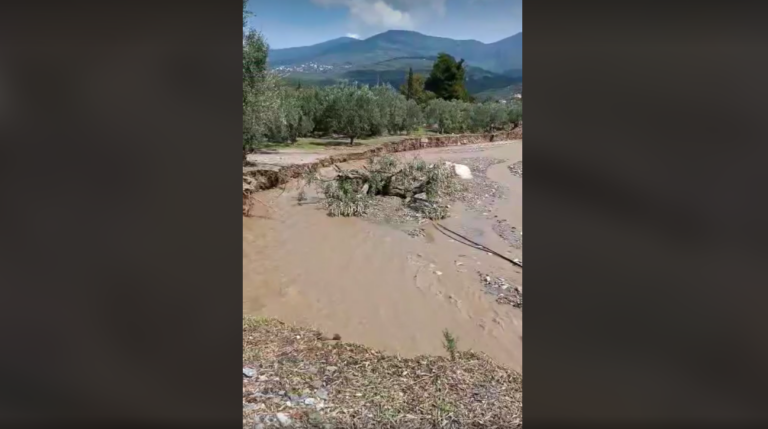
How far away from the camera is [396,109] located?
18.7 ft

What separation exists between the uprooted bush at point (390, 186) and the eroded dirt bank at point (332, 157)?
164 millimetres

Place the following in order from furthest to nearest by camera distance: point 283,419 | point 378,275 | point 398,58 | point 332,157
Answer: point 398,58 → point 332,157 → point 378,275 → point 283,419

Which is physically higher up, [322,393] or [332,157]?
[332,157]

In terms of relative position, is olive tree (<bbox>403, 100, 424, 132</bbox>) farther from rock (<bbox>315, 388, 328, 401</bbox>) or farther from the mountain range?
rock (<bbox>315, 388, 328, 401</bbox>)

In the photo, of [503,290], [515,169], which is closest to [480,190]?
[515,169]

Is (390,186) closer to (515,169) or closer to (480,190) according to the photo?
(480,190)

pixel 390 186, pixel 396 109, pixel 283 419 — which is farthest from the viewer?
pixel 396 109

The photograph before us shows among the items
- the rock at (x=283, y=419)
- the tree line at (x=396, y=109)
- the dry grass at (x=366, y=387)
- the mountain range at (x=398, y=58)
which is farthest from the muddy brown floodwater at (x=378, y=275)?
the rock at (x=283, y=419)

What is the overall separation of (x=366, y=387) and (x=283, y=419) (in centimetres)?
59

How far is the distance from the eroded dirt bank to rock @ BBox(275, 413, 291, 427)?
2.99 m

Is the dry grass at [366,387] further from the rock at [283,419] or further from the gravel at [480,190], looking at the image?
the gravel at [480,190]
